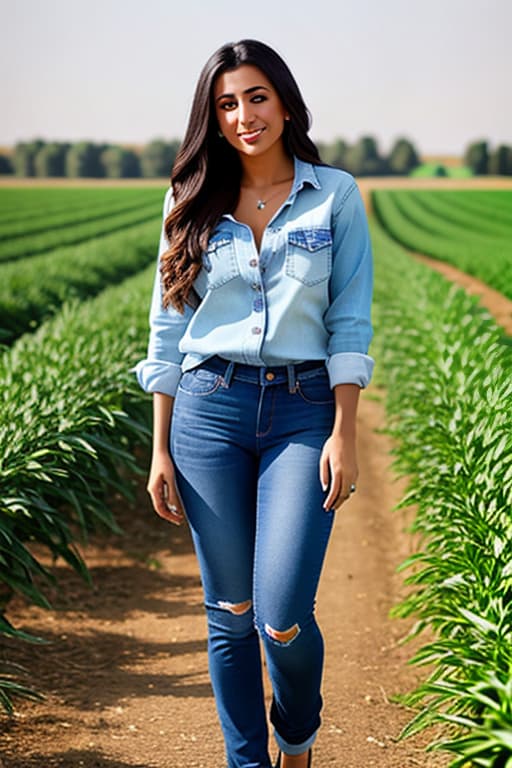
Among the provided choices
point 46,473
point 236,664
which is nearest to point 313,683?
point 236,664

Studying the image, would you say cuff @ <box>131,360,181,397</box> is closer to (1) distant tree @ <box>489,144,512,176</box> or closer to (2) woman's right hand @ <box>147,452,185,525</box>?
(2) woman's right hand @ <box>147,452,185,525</box>

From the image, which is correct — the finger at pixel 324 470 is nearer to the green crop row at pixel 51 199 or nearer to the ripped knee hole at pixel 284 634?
the ripped knee hole at pixel 284 634

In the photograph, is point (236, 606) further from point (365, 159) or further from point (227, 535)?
point (365, 159)

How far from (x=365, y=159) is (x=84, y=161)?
17285mm

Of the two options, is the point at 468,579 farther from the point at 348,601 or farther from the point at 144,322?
the point at 144,322

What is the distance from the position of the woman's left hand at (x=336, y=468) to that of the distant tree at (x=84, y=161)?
48805 mm

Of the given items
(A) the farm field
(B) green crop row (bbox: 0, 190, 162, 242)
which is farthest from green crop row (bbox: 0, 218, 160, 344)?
(B) green crop row (bbox: 0, 190, 162, 242)

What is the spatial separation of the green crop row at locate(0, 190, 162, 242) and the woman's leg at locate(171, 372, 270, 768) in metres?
24.7

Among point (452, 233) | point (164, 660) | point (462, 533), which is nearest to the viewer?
point (462, 533)

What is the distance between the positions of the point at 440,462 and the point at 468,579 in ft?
4.17

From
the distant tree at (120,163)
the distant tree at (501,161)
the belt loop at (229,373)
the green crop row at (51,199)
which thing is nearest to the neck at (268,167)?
the belt loop at (229,373)

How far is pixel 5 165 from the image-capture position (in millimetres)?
42000

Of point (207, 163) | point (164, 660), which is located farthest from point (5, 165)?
point (207, 163)

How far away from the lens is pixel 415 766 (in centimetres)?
312
